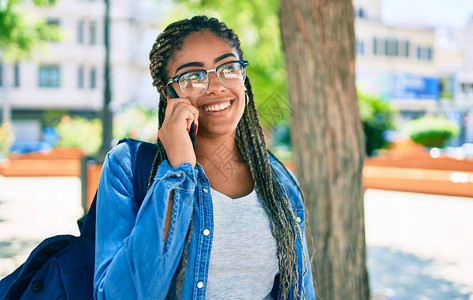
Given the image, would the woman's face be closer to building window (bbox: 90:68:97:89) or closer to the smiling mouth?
the smiling mouth

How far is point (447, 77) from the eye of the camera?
1877 inches

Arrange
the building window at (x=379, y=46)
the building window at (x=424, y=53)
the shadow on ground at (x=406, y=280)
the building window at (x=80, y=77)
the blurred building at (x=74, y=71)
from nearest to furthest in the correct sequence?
the shadow on ground at (x=406, y=280), the blurred building at (x=74, y=71), the building window at (x=80, y=77), the building window at (x=379, y=46), the building window at (x=424, y=53)

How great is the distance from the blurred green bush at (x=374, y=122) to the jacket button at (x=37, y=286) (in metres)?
15.6

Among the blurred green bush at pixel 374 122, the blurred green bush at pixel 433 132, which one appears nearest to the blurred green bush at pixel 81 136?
the blurred green bush at pixel 374 122

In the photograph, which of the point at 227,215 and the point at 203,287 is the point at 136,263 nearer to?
the point at 203,287

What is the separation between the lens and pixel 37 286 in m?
1.46

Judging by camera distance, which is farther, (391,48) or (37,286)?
(391,48)

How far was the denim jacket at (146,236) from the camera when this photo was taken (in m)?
1.37

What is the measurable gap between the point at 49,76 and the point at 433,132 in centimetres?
2375

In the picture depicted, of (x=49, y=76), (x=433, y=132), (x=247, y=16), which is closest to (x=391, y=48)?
(x=433, y=132)

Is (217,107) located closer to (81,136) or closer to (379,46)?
(81,136)

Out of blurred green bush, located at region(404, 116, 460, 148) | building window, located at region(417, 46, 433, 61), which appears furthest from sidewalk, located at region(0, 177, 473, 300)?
building window, located at region(417, 46, 433, 61)

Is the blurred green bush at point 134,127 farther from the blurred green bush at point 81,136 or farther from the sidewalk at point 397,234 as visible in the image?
the sidewalk at point 397,234

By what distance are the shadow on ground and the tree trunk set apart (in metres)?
1.35
